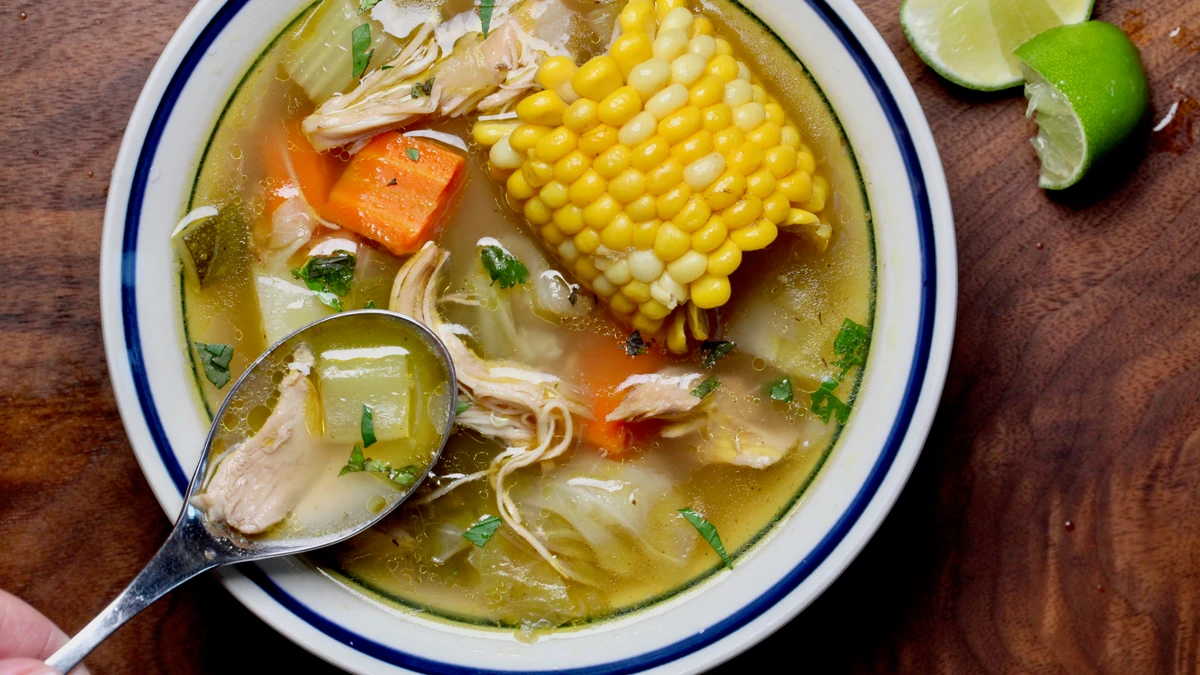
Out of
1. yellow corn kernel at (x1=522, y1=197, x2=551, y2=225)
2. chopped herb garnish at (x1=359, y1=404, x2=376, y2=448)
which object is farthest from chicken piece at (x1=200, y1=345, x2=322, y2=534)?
yellow corn kernel at (x1=522, y1=197, x2=551, y2=225)

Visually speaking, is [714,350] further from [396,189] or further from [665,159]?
[396,189]

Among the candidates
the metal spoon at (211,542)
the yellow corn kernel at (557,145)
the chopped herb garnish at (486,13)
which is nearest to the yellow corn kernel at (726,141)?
the yellow corn kernel at (557,145)

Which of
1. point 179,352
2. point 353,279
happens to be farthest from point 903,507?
point 179,352

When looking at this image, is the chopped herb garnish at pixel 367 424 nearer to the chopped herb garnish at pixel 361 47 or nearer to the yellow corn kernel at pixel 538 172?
the yellow corn kernel at pixel 538 172

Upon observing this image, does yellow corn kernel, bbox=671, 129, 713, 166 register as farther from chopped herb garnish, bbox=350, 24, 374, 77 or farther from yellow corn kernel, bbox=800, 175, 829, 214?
chopped herb garnish, bbox=350, 24, 374, 77

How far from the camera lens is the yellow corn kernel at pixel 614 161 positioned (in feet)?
6.91

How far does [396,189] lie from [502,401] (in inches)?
26.4

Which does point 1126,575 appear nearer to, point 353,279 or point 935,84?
point 935,84

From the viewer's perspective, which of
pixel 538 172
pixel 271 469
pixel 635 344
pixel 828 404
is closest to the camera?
pixel 538 172

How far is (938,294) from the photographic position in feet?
7.06

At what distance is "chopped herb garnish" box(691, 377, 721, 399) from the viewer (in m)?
2.45

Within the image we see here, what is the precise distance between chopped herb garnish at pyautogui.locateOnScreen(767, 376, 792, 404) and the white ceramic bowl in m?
0.19

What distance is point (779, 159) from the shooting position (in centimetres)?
213

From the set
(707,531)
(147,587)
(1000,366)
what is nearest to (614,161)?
(707,531)
